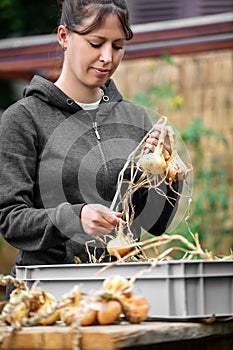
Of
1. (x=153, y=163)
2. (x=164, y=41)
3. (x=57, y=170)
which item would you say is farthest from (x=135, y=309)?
(x=164, y=41)

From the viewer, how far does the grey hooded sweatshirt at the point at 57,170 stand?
2627 mm

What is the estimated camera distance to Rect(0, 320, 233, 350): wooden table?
6.57ft

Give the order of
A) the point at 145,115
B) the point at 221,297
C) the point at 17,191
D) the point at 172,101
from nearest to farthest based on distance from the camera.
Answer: the point at 221,297 < the point at 17,191 < the point at 145,115 < the point at 172,101

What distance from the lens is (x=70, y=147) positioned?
112 inches

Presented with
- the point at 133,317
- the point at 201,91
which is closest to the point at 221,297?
the point at 133,317

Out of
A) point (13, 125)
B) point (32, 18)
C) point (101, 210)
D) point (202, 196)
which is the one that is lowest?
point (202, 196)

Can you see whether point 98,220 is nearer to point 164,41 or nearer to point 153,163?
point 153,163

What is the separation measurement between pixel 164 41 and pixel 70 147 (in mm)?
5649

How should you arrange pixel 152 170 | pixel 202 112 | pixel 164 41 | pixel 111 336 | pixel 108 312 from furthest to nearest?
1. pixel 164 41
2. pixel 202 112
3. pixel 152 170
4. pixel 108 312
5. pixel 111 336

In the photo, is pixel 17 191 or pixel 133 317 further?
pixel 17 191

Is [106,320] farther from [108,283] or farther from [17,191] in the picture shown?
[17,191]

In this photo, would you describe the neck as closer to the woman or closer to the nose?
the woman

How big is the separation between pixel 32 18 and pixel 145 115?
1031cm

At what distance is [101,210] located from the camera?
7.79ft
